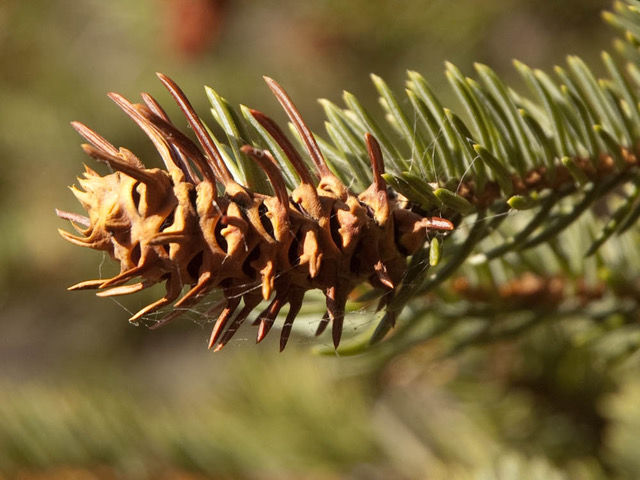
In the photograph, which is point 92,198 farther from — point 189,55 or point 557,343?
point 189,55

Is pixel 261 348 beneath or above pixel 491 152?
beneath

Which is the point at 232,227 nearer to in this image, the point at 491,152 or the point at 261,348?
the point at 491,152

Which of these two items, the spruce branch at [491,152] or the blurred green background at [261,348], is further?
the blurred green background at [261,348]

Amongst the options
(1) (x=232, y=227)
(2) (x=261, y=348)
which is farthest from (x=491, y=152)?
(2) (x=261, y=348)

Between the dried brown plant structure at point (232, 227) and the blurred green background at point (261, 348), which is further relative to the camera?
the blurred green background at point (261, 348)

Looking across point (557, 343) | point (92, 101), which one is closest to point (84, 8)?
point (92, 101)
